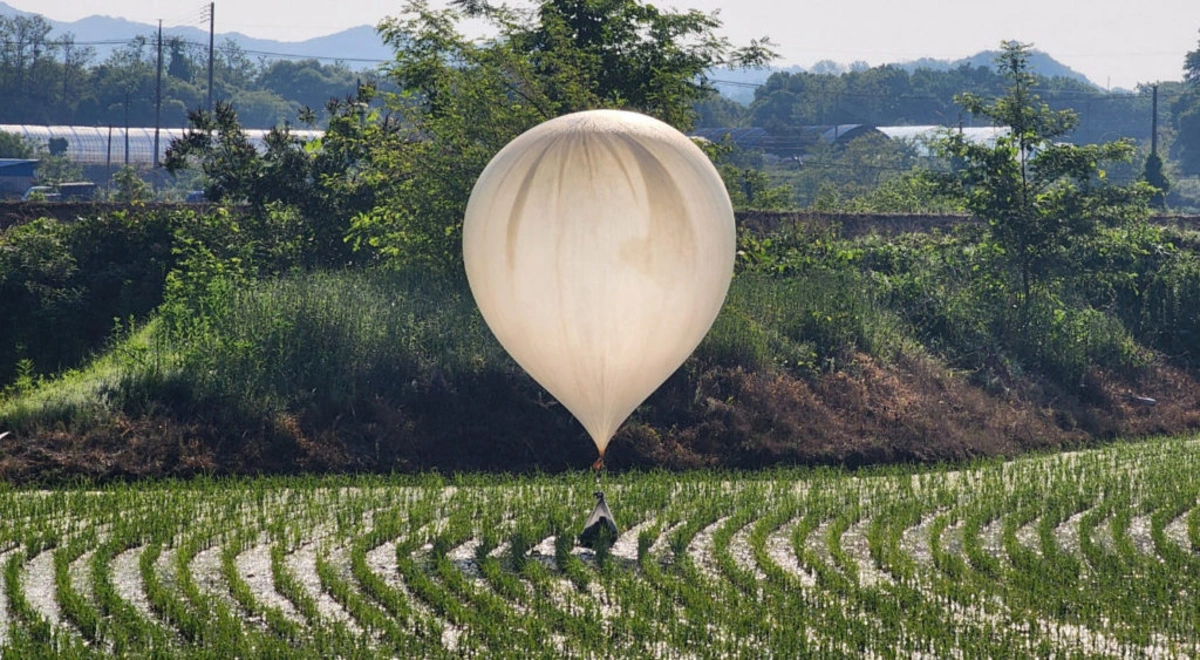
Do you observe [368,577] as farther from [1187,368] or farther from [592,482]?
[1187,368]

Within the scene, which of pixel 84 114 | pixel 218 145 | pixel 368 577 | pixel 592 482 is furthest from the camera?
pixel 84 114

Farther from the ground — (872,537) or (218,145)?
(218,145)

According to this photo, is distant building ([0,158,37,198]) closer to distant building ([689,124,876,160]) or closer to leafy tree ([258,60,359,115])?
distant building ([689,124,876,160])

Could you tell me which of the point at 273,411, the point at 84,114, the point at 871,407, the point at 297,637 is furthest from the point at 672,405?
the point at 84,114

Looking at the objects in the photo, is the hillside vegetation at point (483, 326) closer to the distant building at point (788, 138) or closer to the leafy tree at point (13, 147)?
the leafy tree at point (13, 147)

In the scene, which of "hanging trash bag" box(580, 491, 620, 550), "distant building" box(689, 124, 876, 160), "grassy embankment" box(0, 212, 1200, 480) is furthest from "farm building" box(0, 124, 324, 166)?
"hanging trash bag" box(580, 491, 620, 550)

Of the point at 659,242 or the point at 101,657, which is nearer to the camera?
the point at 101,657

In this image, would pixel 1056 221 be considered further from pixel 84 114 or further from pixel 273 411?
pixel 84 114

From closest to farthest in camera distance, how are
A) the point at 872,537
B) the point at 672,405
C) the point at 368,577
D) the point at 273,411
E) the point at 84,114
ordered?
1. the point at 368,577
2. the point at 872,537
3. the point at 273,411
4. the point at 672,405
5. the point at 84,114
